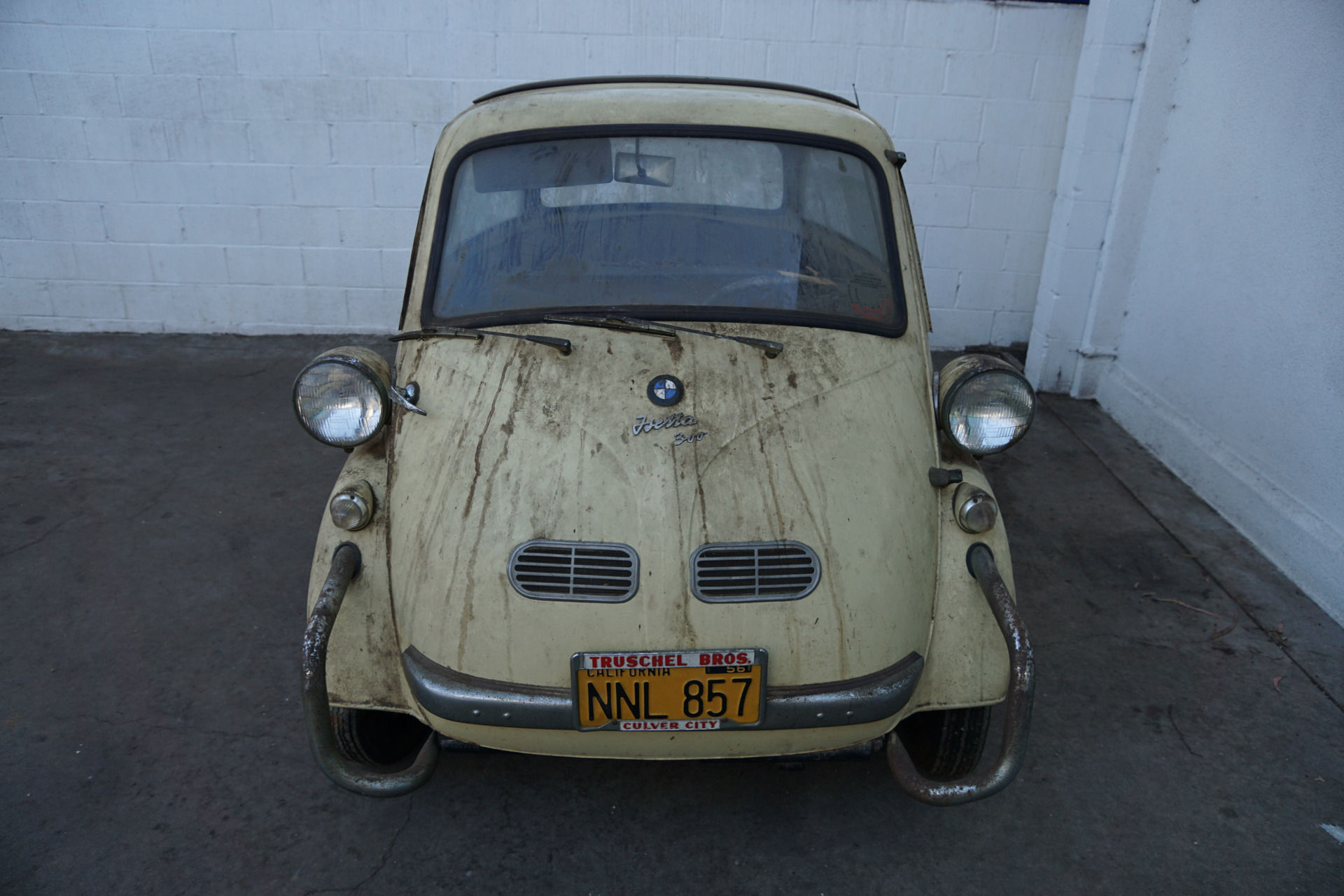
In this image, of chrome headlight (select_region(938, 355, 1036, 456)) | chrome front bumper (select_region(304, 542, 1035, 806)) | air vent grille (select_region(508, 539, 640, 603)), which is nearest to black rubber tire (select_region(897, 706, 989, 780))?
chrome front bumper (select_region(304, 542, 1035, 806))

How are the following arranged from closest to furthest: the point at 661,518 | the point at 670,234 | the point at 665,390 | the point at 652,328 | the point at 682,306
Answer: the point at 661,518, the point at 665,390, the point at 652,328, the point at 682,306, the point at 670,234

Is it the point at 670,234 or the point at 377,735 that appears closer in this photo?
the point at 377,735

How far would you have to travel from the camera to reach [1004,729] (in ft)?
7.23

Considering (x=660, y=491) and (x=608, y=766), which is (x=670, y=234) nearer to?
(x=660, y=491)

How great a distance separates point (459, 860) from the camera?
2.53 m

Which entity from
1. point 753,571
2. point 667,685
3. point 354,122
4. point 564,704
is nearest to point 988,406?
point 753,571

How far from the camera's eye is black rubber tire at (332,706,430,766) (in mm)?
2549

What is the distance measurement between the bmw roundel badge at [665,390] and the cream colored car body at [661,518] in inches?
1.0

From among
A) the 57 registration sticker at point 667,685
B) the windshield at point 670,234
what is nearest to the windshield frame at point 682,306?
the windshield at point 670,234

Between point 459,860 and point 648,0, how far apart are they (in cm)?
545

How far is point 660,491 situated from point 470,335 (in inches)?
31.7

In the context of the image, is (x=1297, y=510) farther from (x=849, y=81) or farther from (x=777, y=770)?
(x=849, y=81)

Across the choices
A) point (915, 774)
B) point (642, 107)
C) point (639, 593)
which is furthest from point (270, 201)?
point (915, 774)

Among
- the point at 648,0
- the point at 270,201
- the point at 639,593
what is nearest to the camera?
the point at 639,593
